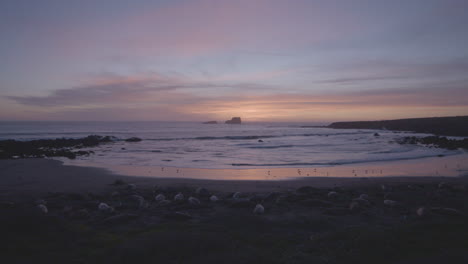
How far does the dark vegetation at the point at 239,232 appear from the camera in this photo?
4555mm

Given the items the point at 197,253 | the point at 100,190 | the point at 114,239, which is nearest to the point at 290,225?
the point at 197,253

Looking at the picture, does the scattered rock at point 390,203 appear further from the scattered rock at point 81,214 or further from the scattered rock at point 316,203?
the scattered rock at point 81,214

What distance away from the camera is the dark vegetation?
4.55m

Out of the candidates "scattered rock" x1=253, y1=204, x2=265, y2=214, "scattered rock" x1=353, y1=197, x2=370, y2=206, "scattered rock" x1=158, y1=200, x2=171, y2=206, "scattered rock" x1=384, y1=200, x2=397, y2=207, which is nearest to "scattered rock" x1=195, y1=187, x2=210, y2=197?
"scattered rock" x1=158, y1=200, x2=171, y2=206

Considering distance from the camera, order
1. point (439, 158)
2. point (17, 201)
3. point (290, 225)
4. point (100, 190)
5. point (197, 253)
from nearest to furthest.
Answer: point (197, 253) → point (290, 225) → point (17, 201) → point (100, 190) → point (439, 158)

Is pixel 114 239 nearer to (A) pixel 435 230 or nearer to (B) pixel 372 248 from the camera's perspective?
(B) pixel 372 248

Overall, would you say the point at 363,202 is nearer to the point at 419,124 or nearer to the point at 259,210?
the point at 259,210

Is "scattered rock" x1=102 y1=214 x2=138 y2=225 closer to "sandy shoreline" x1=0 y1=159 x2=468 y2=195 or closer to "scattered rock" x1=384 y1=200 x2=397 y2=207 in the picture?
"sandy shoreline" x1=0 y1=159 x2=468 y2=195

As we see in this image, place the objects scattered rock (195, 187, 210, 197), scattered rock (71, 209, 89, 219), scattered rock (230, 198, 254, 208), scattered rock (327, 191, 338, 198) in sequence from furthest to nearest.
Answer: scattered rock (195, 187, 210, 197), scattered rock (327, 191, 338, 198), scattered rock (230, 198, 254, 208), scattered rock (71, 209, 89, 219)

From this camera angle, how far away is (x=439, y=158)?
1955 cm

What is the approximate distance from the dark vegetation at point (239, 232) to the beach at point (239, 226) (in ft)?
0.05

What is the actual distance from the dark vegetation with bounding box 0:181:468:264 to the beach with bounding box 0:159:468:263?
0.02 metres

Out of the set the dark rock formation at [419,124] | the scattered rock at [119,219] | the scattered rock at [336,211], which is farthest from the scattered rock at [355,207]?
the dark rock formation at [419,124]

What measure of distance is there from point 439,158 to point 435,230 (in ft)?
56.2
